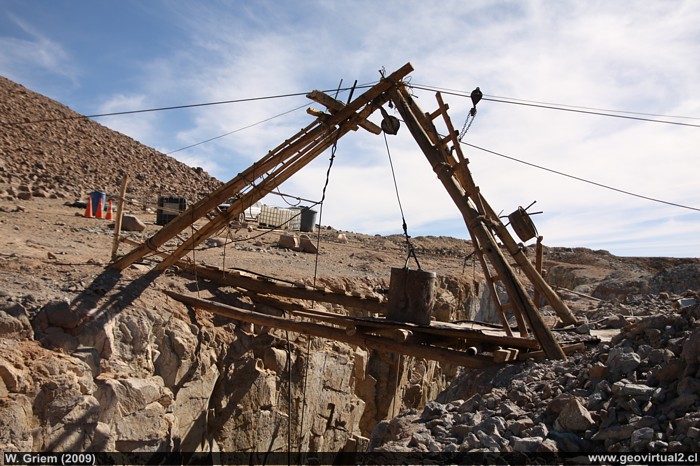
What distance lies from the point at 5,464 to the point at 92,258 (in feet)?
16.0

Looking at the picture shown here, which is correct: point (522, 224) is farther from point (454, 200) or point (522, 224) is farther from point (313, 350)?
point (313, 350)

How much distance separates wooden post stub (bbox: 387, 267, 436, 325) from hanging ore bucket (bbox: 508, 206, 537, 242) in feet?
5.60

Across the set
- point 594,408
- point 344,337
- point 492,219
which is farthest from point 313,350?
point 594,408

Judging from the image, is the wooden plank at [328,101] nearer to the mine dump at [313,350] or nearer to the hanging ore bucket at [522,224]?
the mine dump at [313,350]

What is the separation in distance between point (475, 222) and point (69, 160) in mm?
26654

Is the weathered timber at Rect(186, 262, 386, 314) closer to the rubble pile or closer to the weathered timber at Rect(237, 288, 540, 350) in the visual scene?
the weathered timber at Rect(237, 288, 540, 350)

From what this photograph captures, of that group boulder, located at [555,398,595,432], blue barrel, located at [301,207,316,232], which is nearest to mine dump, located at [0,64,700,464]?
boulder, located at [555,398,595,432]

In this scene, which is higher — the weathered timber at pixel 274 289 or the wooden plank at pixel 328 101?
the wooden plank at pixel 328 101

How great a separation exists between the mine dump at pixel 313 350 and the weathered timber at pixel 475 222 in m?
0.02

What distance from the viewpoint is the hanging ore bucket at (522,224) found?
27.2ft

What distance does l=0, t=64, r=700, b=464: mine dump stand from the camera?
4797mm

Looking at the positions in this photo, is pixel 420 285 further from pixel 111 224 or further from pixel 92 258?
pixel 111 224

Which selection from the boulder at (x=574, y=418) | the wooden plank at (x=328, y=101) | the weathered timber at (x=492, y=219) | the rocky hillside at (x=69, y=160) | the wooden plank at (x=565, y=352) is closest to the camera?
the boulder at (x=574, y=418)

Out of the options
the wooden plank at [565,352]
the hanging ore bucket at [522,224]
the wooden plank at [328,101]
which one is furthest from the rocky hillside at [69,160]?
the wooden plank at [565,352]
